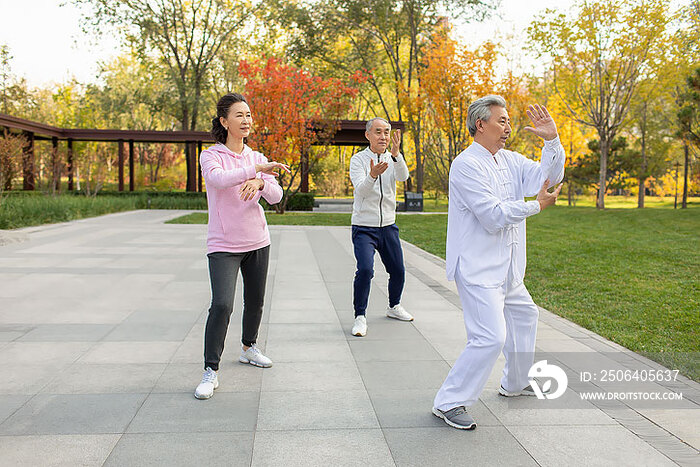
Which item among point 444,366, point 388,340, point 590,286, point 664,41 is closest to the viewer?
point 444,366

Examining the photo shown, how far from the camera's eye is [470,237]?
329 cm

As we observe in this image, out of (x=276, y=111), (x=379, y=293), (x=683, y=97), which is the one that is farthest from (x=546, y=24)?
(x=379, y=293)

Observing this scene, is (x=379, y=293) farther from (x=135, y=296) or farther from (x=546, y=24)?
(x=546, y=24)

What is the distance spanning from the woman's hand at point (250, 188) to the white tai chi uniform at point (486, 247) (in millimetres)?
1166

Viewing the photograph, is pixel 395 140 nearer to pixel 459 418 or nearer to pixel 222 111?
pixel 222 111

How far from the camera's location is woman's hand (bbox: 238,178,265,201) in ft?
A: 11.7

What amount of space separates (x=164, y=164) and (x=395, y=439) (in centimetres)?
5632

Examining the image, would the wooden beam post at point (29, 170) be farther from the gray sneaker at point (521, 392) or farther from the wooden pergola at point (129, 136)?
the gray sneaker at point (521, 392)

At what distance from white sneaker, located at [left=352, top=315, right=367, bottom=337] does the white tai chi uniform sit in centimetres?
191

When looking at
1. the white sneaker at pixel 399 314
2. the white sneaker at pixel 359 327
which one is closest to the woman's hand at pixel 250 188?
the white sneaker at pixel 359 327

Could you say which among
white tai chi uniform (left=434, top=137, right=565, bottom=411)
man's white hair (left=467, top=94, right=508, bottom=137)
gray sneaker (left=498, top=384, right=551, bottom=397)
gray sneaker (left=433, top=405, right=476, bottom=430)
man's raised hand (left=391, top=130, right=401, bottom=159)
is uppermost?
man's white hair (left=467, top=94, right=508, bottom=137)

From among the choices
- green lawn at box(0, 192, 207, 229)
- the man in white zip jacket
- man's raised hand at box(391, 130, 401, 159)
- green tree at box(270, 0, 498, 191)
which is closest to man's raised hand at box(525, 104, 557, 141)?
man's raised hand at box(391, 130, 401, 159)

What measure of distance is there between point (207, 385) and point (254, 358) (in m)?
0.65

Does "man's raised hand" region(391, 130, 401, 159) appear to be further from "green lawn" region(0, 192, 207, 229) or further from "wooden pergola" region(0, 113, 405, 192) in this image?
"wooden pergola" region(0, 113, 405, 192)
